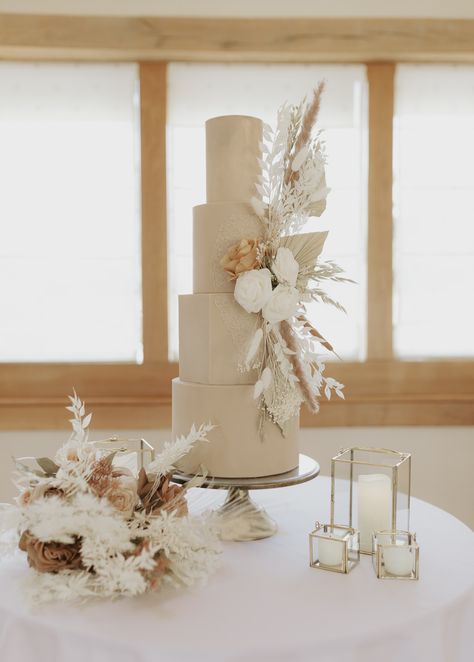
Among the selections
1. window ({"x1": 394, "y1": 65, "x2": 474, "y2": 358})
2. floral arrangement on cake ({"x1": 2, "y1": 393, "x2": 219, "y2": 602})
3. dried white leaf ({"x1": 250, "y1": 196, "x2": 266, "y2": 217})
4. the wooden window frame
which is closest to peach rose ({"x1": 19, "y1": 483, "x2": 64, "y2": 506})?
floral arrangement on cake ({"x1": 2, "y1": 393, "x2": 219, "y2": 602})

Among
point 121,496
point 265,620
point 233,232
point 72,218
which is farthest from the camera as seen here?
point 72,218

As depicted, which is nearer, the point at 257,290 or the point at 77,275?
the point at 257,290

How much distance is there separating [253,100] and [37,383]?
57.6 inches

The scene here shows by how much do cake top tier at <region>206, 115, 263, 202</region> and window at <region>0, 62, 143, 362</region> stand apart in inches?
47.2

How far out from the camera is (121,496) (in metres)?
1.02

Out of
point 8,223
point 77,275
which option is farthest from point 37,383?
point 8,223

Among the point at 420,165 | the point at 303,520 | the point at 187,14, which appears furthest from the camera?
the point at 420,165

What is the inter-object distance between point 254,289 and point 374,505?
1.60ft

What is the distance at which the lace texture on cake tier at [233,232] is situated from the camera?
1.27m

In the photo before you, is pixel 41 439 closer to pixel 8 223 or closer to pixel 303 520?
pixel 8 223

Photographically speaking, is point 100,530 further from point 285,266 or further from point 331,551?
point 285,266

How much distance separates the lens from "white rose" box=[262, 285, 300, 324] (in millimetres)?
1173

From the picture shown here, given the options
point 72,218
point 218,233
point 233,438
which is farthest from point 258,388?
point 72,218

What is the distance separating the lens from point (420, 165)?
249 centimetres
